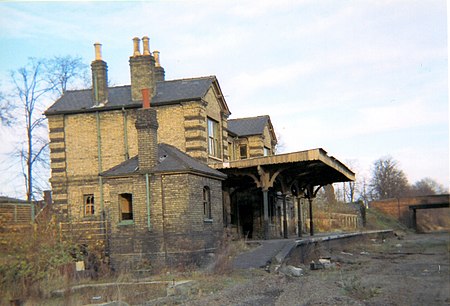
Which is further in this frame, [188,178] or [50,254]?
[188,178]

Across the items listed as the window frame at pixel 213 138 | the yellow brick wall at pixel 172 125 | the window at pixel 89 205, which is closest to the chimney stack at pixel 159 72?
the window frame at pixel 213 138

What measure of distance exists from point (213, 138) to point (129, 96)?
4.50 m

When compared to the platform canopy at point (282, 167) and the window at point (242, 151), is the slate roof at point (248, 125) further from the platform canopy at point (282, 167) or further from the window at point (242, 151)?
the platform canopy at point (282, 167)

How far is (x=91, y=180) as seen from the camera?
24703 mm

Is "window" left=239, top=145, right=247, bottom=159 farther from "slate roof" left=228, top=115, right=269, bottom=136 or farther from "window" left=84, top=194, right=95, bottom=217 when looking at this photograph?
"window" left=84, top=194, right=95, bottom=217

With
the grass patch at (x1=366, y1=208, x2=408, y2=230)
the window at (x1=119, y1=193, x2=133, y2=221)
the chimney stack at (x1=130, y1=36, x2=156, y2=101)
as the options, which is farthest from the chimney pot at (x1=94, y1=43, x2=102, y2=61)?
the grass patch at (x1=366, y1=208, x2=408, y2=230)

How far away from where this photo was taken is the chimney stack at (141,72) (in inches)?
972

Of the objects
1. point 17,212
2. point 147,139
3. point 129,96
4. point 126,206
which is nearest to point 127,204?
point 126,206

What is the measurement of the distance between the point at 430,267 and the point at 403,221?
166 feet

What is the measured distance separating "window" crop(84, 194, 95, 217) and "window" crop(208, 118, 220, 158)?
5877 mm

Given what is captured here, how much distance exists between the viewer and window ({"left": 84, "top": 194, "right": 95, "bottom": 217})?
2450 cm

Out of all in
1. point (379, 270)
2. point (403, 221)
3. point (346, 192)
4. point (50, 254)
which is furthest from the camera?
point (346, 192)

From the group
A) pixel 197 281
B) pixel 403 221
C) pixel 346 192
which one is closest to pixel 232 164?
pixel 197 281

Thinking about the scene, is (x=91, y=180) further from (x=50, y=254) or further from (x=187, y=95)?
(x=50, y=254)
